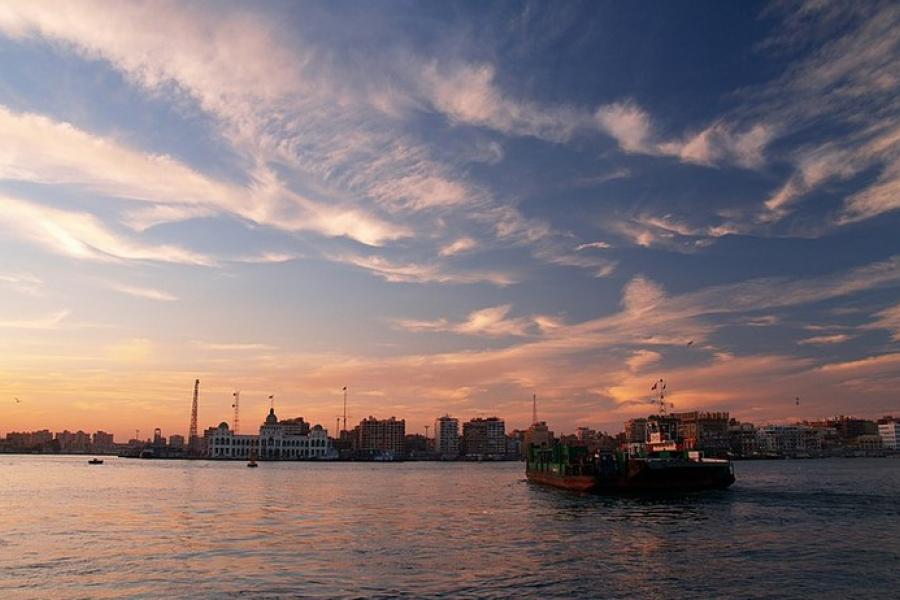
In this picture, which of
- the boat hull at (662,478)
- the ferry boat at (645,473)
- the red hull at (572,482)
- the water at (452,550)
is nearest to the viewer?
the water at (452,550)

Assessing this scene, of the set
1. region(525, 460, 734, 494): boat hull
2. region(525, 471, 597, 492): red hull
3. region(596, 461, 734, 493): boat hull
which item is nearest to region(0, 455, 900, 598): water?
region(596, 461, 734, 493): boat hull

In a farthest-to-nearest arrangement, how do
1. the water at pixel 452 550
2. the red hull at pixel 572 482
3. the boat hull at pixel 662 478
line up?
the red hull at pixel 572 482
the boat hull at pixel 662 478
the water at pixel 452 550

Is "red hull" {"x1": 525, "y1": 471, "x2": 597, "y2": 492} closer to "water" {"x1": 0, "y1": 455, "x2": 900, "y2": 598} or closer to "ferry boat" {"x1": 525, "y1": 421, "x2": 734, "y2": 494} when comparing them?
"ferry boat" {"x1": 525, "y1": 421, "x2": 734, "y2": 494}

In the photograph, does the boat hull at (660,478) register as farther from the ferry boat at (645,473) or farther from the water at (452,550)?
the water at (452,550)

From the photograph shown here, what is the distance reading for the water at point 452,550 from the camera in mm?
33281

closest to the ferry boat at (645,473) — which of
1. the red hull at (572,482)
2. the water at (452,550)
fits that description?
the red hull at (572,482)

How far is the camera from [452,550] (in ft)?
146

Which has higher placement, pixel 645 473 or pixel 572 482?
pixel 645 473

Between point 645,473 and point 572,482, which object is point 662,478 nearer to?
point 645,473

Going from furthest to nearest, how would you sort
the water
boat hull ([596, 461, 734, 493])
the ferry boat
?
the ferry boat
boat hull ([596, 461, 734, 493])
the water

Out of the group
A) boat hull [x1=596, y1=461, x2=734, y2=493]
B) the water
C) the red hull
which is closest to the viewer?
the water

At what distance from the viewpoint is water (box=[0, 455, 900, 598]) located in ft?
109

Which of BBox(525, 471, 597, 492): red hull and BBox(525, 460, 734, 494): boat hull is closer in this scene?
BBox(525, 460, 734, 494): boat hull

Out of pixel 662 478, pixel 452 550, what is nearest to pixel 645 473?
pixel 662 478
